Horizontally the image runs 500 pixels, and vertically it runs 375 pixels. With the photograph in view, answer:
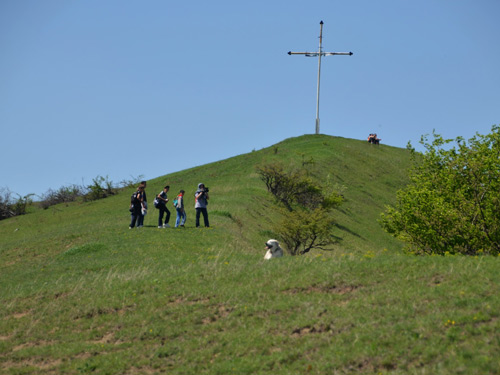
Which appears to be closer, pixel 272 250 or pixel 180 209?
pixel 272 250

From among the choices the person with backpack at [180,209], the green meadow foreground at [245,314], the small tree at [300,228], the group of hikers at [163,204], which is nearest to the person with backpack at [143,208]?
the group of hikers at [163,204]

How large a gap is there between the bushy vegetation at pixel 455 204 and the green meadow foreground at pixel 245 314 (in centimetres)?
1119

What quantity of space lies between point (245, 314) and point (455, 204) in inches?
A: 757

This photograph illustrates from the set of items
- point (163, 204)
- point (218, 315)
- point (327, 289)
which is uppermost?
point (163, 204)

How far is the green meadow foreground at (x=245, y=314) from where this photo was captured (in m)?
11.2

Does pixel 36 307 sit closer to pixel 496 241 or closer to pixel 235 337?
pixel 235 337

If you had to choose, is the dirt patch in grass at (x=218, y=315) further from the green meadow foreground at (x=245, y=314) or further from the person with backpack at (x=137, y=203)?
the person with backpack at (x=137, y=203)

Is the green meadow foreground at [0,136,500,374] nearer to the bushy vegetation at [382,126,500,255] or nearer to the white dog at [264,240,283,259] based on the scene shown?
the white dog at [264,240,283,259]

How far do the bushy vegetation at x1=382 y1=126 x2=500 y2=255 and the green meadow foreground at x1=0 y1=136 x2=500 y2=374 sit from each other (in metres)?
11.2

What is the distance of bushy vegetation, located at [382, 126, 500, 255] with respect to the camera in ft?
88.5

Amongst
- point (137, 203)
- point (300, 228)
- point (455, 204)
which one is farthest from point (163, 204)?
point (455, 204)

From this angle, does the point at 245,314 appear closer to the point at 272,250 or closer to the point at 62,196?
the point at 272,250

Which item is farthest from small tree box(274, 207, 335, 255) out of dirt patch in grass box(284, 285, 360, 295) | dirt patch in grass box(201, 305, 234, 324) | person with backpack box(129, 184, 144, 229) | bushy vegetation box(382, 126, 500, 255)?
dirt patch in grass box(201, 305, 234, 324)

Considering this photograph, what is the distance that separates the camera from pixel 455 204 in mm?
29938
